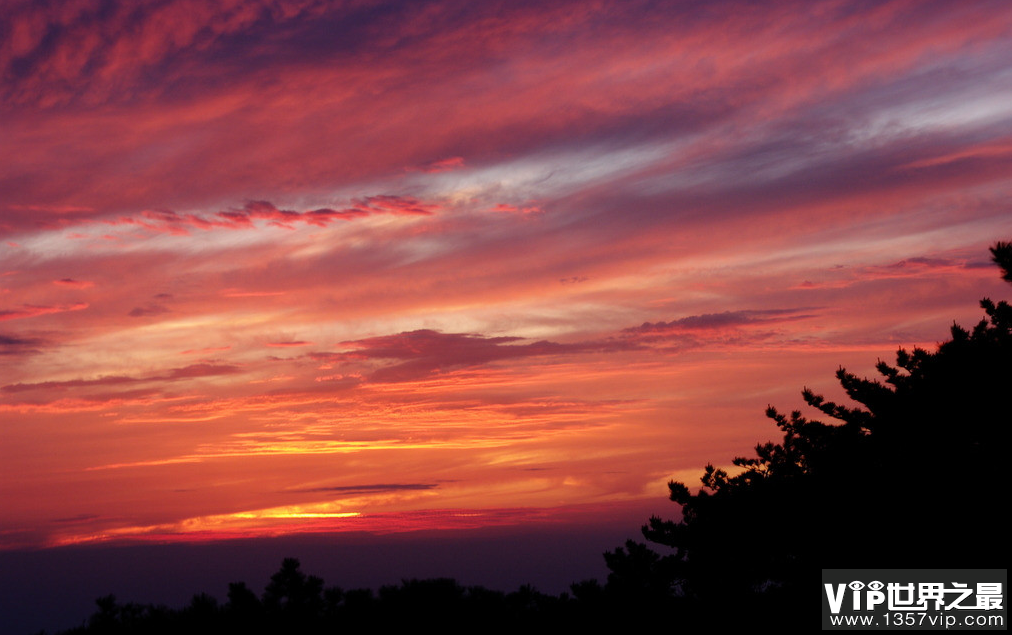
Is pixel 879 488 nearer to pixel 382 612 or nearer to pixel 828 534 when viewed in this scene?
pixel 828 534

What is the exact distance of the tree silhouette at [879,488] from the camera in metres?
25.4

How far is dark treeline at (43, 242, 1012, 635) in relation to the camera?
25500mm

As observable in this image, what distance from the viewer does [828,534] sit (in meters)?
28.5

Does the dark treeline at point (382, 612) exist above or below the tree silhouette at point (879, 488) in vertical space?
below

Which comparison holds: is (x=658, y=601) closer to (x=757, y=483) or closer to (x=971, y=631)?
(x=757, y=483)

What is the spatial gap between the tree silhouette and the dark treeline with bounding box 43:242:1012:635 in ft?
0.14

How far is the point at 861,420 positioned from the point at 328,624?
64.4 ft

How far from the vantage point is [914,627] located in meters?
21.9

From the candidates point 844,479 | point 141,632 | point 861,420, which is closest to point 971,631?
point 844,479

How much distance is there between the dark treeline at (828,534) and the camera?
25500 mm

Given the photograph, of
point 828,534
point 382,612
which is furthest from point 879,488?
point 382,612

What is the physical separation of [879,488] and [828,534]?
A: 88.8 inches

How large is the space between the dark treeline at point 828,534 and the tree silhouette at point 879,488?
44mm

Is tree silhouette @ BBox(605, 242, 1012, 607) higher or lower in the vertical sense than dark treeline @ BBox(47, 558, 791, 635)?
higher
